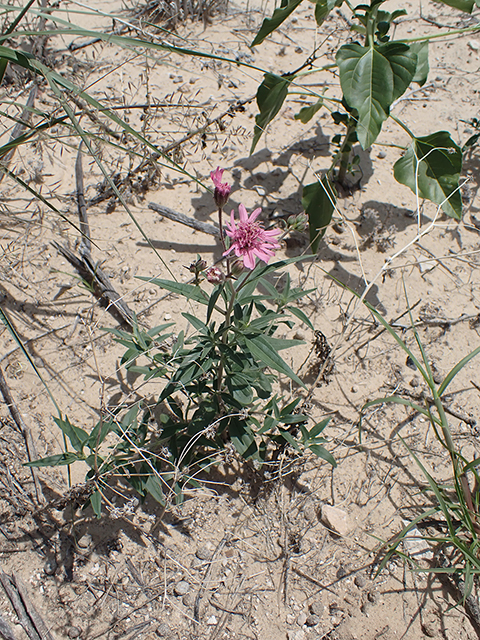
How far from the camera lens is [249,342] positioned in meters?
1.76

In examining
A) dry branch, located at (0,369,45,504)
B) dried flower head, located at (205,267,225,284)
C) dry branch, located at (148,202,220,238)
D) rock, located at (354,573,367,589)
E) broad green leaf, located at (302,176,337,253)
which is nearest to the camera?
dried flower head, located at (205,267,225,284)

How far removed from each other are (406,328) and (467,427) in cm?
59

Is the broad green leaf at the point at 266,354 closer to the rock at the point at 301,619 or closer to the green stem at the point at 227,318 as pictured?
the green stem at the point at 227,318

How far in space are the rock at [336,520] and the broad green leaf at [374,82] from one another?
5.33 feet

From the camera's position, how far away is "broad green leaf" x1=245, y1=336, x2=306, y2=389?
1679 millimetres

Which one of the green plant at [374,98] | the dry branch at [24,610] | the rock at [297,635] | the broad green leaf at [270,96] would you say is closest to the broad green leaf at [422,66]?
the green plant at [374,98]

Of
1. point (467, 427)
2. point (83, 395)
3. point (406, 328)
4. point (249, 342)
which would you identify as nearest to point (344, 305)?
point (406, 328)

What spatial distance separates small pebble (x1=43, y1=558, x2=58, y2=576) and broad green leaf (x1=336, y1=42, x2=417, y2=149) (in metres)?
2.20

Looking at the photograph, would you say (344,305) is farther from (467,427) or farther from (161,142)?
(161,142)

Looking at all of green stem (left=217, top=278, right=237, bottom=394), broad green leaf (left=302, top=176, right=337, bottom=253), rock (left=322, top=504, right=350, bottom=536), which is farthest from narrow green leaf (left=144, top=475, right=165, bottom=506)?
broad green leaf (left=302, top=176, right=337, bottom=253)

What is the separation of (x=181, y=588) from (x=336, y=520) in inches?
26.8

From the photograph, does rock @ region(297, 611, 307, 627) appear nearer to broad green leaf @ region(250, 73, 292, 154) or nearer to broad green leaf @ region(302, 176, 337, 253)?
broad green leaf @ region(302, 176, 337, 253)

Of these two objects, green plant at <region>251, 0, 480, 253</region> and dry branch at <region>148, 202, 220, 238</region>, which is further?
dry branch at <region>148, 202, 220, 238</region>

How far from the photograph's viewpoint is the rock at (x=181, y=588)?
77.2 inches
